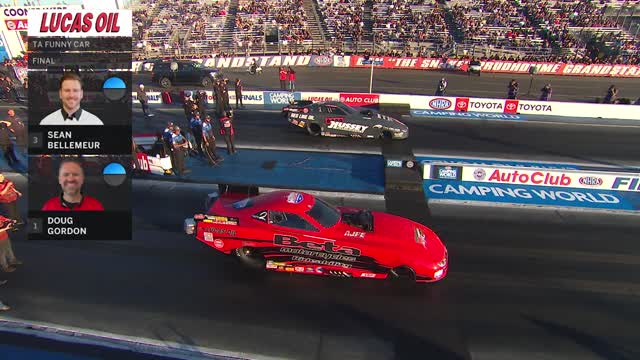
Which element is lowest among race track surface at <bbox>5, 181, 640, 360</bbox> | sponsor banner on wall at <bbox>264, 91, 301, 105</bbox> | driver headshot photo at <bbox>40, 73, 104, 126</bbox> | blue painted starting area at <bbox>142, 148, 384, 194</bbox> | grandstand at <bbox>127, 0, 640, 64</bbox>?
race track surface at <bbox>5, 181, 640, 360</bbox>

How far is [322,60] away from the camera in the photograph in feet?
116

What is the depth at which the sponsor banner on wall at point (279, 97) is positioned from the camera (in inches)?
854

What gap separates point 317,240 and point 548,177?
28.4 feet

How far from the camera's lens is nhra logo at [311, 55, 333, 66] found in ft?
116

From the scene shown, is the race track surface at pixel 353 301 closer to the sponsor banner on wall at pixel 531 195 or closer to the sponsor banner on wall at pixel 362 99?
the sponsor banner on wall at pixel 531 195

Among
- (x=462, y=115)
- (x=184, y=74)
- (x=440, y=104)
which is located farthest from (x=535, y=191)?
(x=184, y=74)

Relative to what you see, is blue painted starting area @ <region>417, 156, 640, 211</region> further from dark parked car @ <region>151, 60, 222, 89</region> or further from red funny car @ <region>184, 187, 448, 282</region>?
dark parked car @ <region>151, 60, 222, 89</region>

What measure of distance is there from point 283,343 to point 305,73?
2835cm

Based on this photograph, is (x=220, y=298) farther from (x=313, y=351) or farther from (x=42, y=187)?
(x=42, y=187)

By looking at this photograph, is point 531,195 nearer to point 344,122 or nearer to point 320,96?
point 344,122

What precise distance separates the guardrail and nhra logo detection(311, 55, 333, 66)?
1463 cm

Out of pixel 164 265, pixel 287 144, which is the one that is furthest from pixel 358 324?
pixel 287 144
